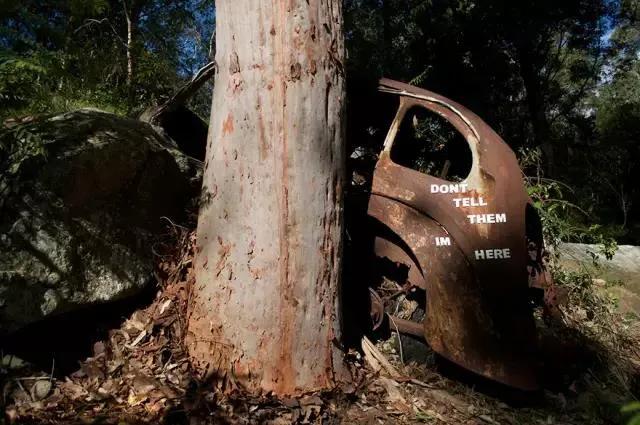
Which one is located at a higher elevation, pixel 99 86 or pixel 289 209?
pixel 99 86

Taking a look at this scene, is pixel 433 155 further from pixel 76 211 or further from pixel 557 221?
pixel 76 211

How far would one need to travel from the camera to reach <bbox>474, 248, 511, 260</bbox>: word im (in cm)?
362

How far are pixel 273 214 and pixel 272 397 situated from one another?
1.00 m

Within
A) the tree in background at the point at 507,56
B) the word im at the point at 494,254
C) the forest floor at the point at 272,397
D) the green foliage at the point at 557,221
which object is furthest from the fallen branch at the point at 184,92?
the tree in background at the point at 507,56

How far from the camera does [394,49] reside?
1530 cm

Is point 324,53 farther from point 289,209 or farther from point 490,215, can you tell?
point 490,215

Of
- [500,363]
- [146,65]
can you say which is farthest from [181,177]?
[146,65]

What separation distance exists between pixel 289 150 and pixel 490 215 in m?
1.57

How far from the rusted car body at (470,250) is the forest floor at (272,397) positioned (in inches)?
10.6

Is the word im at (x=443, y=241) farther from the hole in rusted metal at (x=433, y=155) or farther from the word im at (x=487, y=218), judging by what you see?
the hole in rusted metal at (x=433, y=155)

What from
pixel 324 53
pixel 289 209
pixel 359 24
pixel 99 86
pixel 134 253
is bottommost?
pixel 134 253

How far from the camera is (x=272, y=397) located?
2.93 m

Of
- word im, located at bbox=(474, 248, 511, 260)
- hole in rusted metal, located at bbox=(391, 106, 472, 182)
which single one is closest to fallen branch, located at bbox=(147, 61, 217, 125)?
hole in rusted metal, located at bbox=(391, 106, 472, 182)

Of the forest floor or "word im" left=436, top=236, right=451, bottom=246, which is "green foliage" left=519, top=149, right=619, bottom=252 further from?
"word im" left=436, top=236, right=451, bottom=246
